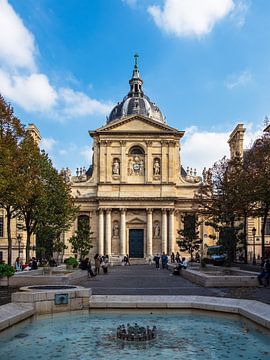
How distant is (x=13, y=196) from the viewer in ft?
99.2

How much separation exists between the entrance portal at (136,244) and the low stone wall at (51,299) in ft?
178

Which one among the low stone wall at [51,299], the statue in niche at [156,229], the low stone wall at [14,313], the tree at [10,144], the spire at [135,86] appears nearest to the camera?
the low stone wall at [14,313]

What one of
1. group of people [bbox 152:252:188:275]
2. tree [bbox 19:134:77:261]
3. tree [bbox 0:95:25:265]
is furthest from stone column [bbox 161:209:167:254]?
tree [bbox 0:95:25:265]

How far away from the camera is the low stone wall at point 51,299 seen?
1523 centimetres

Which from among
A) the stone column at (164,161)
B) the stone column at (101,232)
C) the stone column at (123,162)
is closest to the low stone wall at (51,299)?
the stone column at (101,232)

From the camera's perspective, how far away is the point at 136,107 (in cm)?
8350

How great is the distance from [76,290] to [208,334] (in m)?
5.15

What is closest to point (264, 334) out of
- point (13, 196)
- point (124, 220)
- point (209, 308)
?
point (209, 308)

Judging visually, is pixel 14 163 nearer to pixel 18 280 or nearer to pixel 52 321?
pixel 18 280

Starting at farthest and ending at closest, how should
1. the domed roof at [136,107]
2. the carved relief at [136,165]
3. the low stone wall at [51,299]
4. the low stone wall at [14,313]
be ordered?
the domed roof at [136,107] < the carved relief at [136,165] < the low stone wall at [51,299] < the low stone wall at [14,313]

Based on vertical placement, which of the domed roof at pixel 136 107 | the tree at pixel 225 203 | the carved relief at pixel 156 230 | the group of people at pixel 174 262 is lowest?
the group of people at pixel 174 262

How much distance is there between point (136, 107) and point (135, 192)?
1988 cm

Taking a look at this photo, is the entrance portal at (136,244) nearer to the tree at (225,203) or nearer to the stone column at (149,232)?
the stone column at (149,232)

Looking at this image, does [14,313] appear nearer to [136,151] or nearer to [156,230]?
[156,230]
